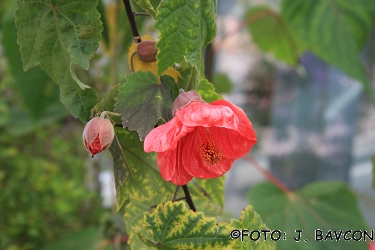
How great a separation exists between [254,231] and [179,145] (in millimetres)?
71

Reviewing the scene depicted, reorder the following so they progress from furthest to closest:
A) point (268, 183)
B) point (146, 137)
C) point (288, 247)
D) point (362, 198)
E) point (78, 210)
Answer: point (362, 198) → point (78, 210) → point (268, 183) → point (288, 247) → point (146, 137)

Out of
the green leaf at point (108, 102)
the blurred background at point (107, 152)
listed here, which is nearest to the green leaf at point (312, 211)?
the blurred background at point (107, 152)

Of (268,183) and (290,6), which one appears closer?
(290,6)

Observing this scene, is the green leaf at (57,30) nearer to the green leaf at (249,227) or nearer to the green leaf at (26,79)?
the green leaf at (249,227)

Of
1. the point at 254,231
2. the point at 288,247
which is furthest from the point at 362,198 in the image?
the point at 254,231

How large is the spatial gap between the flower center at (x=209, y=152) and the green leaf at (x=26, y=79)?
319mm

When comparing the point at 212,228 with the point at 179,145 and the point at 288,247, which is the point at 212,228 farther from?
the point at 288,247

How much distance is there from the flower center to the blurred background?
283 mm

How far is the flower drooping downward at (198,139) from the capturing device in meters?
0.22

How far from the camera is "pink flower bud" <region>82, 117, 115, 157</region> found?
0.75 feet

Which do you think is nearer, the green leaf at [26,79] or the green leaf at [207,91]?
the green leaf at [207,91]

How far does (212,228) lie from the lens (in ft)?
0.77

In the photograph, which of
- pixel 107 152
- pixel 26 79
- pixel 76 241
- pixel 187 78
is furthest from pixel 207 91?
pixel 76 241

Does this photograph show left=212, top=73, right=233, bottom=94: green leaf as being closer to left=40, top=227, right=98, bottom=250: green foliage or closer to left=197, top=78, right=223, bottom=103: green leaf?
left=40, top=227, right=98, bottom=250: green foliage
